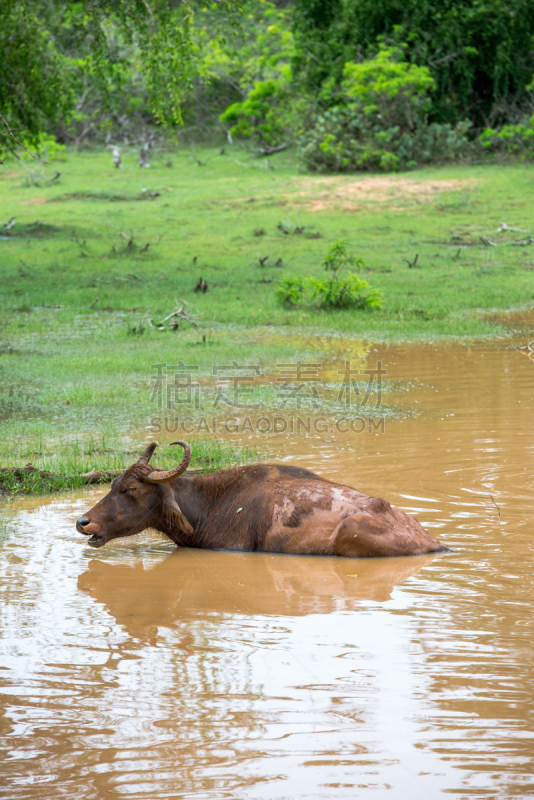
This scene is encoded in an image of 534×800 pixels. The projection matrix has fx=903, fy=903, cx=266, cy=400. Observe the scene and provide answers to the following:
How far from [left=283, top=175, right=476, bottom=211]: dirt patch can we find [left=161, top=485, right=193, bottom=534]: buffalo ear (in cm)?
1755

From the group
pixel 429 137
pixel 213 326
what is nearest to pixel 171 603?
pixel 213 326

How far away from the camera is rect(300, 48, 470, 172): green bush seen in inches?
1040

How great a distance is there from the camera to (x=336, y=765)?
336 cm

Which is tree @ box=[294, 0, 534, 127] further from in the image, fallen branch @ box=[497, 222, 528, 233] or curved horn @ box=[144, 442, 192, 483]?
curved horn @ box=[144, 442, 192, 483]

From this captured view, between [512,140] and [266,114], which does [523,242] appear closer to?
[512,140]

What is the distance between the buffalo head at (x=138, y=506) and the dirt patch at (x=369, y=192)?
17.6 m

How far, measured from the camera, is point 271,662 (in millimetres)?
4254

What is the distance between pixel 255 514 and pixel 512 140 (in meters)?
24.2

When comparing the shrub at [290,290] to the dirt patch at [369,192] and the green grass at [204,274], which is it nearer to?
the green grass at [204,274]

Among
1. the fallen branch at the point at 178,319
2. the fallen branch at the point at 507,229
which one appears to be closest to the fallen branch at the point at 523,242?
the fallen branch at the point at 507,229

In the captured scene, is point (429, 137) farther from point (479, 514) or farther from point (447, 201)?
point (479, 514)

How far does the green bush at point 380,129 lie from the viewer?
26.4 m

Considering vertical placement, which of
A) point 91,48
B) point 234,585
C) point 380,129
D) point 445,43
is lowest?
point 234,585

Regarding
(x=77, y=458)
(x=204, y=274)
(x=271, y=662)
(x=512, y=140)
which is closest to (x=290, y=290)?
(x=204, y=274)
